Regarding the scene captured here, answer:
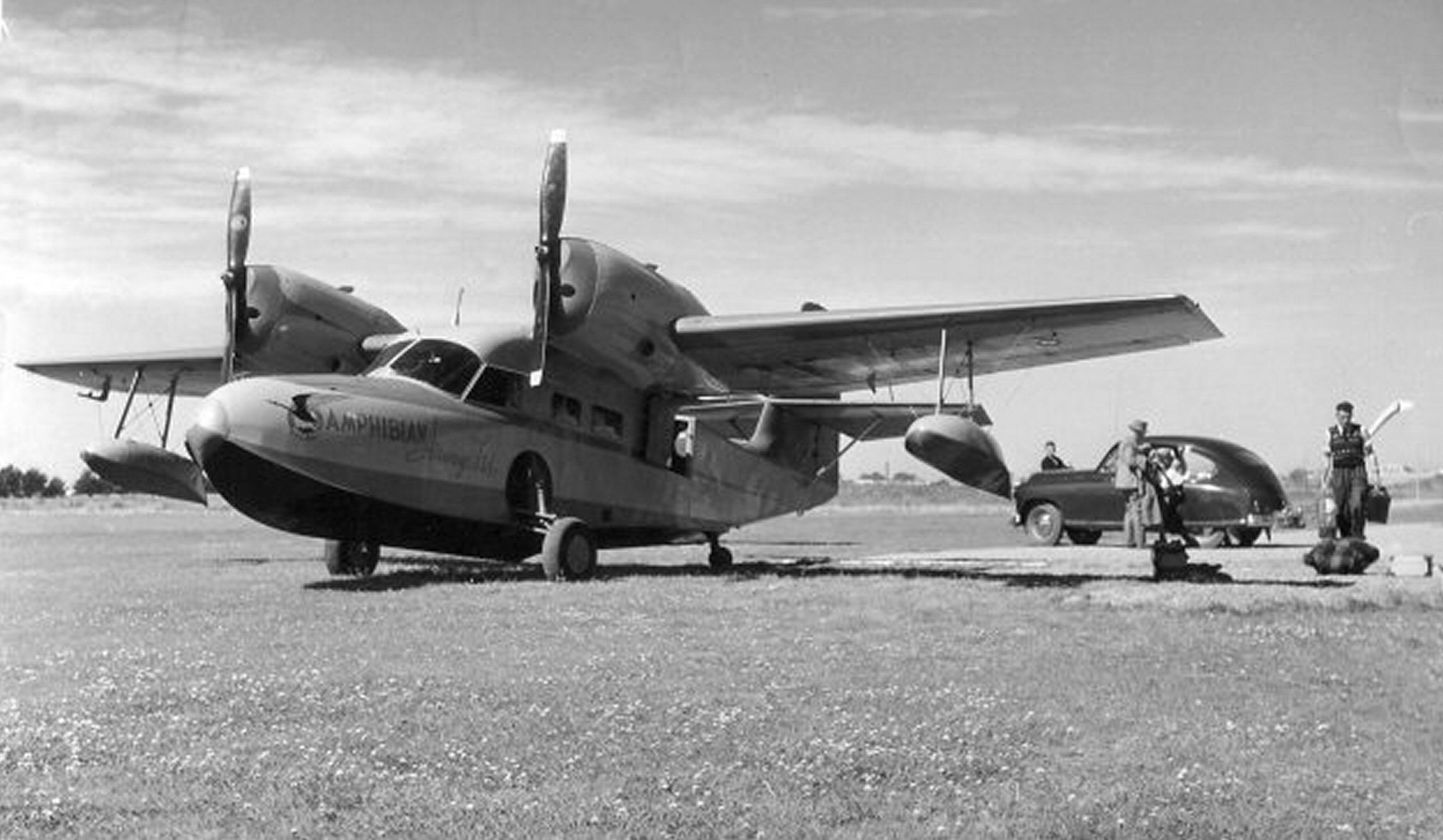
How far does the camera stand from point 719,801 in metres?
5.90

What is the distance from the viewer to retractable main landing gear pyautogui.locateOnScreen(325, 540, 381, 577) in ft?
58.4

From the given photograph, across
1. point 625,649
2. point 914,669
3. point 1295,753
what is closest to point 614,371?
point 625,649

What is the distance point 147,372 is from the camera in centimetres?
2456

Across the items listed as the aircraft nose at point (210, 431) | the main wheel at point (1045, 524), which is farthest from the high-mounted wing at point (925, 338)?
the main wheel at point (1045, 524)

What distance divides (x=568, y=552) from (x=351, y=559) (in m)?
3.18

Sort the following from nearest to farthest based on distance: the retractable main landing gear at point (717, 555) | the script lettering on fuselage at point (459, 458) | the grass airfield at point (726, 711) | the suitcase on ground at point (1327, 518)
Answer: the grass airfield at point (726, 711) < the script lettering on fuselage at point (459, 458) < the suitcase on ground at point (1327, 518) < the retractable main landing gear at point (717, 555)

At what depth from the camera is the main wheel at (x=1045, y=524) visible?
1107 inches

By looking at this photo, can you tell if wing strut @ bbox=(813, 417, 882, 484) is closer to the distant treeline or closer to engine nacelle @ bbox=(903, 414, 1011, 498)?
engine nacelle @ bbox=(903, 414, 1011, 498)

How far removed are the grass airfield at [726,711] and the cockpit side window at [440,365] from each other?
2.75 m

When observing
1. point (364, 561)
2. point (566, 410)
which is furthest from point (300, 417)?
point (566, 410)

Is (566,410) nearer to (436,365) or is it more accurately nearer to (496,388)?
(496,388)

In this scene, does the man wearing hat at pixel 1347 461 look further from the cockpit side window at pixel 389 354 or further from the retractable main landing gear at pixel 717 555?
Answer: the cockpit side window at pixel 389 354

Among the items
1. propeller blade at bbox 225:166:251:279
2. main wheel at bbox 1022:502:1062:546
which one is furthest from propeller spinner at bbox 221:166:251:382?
main wheel at bbox 1022:502:1062:546

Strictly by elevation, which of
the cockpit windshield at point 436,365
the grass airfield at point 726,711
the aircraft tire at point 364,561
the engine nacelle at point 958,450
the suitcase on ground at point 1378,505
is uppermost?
the cockpit windshield at point 436,365
